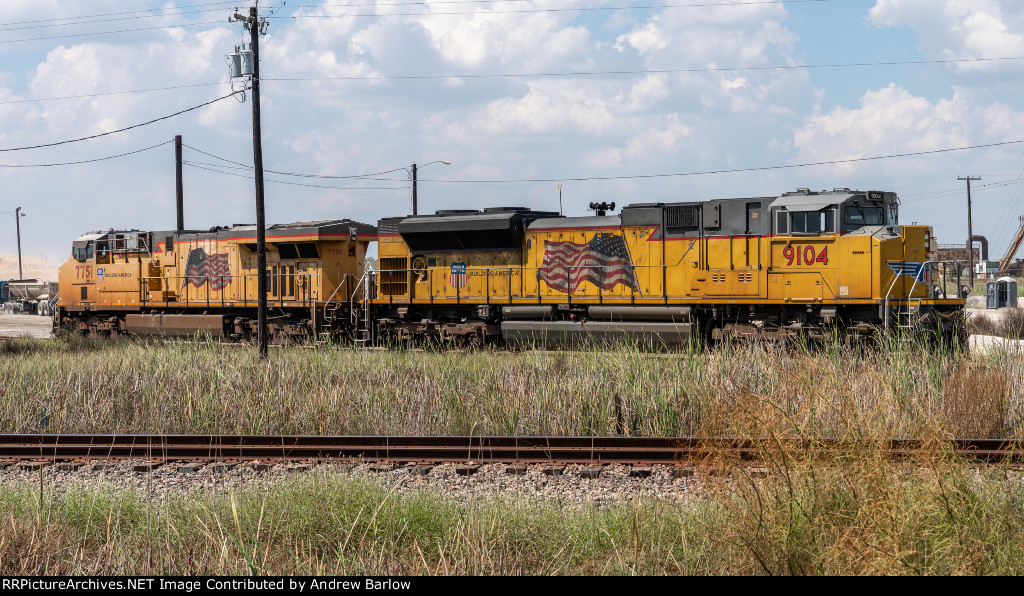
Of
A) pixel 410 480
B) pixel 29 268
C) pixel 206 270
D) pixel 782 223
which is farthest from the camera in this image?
pixel 29 268

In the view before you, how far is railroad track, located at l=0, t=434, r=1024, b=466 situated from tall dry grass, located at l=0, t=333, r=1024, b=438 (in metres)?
0.74

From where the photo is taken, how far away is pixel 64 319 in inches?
1022

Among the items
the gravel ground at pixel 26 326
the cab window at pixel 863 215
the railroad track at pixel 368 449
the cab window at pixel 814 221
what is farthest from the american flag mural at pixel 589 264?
the gravel ground at pixel 26 326

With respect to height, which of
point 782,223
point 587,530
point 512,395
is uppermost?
point 782,223

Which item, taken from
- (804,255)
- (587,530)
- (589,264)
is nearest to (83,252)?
(589,264)

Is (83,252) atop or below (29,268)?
below

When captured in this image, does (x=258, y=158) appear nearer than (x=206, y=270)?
Yes

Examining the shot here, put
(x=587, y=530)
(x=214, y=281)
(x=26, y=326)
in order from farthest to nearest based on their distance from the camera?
(x=26, y=326) < (x=214, y=281) < (x=587, y=530)

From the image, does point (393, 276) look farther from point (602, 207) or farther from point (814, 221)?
point (814, 221)

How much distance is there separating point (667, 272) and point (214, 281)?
42.3ft

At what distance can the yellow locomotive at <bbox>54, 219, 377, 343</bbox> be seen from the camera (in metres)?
21.1

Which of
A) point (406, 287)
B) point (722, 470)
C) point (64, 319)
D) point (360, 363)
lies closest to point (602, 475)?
point (722, 470)

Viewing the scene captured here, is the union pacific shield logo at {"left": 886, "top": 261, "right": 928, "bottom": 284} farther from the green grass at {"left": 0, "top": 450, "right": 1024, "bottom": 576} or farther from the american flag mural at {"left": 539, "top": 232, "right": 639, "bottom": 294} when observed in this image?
the green grass at {"left": 0, "top": 450, "right": 1024, "bottom": 576}

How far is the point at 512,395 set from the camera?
10188 millimetres
